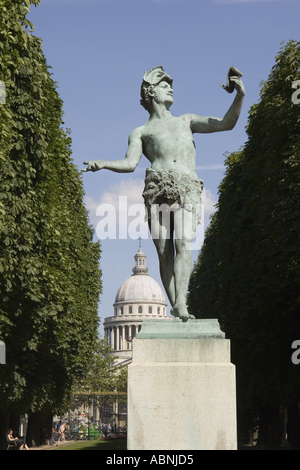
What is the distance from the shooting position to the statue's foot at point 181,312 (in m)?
10.3

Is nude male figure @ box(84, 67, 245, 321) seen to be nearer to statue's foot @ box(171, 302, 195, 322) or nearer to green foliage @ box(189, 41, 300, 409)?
statue's foot @ box(171, 302, 195, 322)

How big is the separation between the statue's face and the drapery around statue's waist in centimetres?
123

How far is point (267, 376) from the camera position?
101ft

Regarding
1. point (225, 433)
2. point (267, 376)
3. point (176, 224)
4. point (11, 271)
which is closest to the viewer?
point (225, 433)

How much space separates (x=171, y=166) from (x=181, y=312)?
2069mm

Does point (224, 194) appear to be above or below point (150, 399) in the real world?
above

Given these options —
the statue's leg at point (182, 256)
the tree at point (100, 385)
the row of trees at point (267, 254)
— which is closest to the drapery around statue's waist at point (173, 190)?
the statue's leg at point (182, 256)

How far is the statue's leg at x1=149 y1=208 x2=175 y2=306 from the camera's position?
10.9 m

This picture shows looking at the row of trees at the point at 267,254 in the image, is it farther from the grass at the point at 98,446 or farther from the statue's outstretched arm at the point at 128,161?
the statue's outstretched arm at the point at 128,161

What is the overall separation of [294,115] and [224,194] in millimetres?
13533

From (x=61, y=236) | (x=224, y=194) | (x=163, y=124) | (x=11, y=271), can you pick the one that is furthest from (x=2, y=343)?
(x=224, y=194)

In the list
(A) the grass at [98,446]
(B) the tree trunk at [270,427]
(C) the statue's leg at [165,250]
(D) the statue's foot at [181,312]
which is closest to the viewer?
(D) the statue's foot at [181,312]

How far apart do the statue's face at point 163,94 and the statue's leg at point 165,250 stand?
1.85 meters
